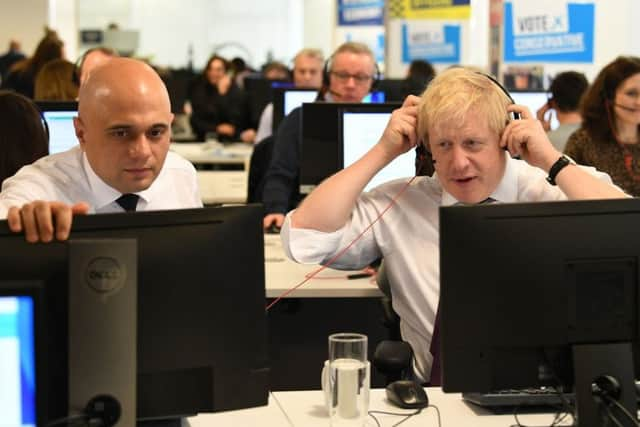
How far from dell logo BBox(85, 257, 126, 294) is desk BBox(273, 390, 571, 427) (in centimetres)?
57

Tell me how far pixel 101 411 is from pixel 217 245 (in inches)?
12.3

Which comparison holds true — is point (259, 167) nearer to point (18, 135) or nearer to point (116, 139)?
point (18, 135)

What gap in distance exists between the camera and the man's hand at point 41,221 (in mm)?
1494

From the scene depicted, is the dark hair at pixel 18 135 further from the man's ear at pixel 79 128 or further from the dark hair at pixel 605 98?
the dark hair at pixel 605 98

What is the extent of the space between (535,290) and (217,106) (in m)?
8.31

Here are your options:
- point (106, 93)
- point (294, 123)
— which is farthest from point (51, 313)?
point (294, 123)

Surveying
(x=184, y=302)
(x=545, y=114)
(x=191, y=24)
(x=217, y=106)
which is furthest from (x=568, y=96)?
(x=191, y=24)

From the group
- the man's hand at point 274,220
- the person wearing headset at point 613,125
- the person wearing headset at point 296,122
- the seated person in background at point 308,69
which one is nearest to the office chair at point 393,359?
the man's hand at point 274,220

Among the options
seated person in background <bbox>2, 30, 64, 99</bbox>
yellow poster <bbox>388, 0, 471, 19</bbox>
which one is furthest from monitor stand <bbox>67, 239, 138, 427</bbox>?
yellow poster <bbox>388, 0, 471, 19</bbox>

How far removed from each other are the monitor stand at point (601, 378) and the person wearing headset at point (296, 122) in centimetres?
268

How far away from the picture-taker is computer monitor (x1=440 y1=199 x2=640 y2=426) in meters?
1.67

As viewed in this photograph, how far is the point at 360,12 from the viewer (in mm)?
11727

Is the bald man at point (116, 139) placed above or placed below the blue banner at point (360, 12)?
below

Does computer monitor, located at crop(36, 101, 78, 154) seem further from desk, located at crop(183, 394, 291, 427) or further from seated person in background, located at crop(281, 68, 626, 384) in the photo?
desk, located at crop(183, 394, 291, 427)
